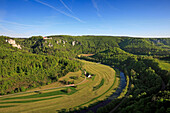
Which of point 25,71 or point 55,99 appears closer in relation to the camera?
point 55,99

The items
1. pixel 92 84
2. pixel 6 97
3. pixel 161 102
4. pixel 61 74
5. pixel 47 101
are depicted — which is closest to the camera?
pixel 161 102

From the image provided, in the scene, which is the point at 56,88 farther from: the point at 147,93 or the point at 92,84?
the point at 147,93

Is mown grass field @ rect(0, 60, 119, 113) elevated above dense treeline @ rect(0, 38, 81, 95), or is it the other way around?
dense treeline @ rect(0, 38, 81, 95)

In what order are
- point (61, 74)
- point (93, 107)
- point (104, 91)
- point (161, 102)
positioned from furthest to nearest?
point (61, 74) < point (104, 91) < point (93, 107) < point (161, 102)

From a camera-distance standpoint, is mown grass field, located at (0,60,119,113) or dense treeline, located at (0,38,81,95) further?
dense treeline, located at (0,38,81,95)

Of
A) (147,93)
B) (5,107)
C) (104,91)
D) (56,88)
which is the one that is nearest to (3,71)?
(5,107)

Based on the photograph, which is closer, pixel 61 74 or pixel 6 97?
pixel 6 97

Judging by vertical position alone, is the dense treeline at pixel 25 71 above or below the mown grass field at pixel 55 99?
above

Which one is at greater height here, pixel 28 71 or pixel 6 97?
pixel 28 71

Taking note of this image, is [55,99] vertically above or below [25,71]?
below

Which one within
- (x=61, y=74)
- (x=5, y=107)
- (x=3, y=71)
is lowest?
(x=5, y=107)

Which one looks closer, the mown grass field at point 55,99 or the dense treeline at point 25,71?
the mown grass field at point 55,99
